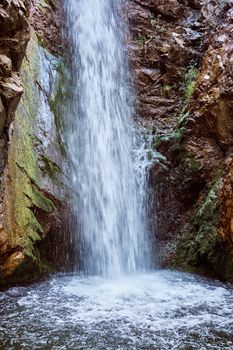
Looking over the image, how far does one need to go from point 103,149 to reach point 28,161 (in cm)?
236

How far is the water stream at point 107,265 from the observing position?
391 cm

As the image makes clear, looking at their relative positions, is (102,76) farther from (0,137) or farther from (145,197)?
(0,137)

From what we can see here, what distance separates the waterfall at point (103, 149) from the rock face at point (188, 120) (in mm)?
399

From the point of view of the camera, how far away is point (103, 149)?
28.0 feet

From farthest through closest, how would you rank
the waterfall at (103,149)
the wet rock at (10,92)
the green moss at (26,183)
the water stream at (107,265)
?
the waterfall at (103,149) → the green moss at (26,183) → the wet rock at (10,92) → the water stream at (107,265)

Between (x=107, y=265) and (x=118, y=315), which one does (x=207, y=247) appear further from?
(x=118, y=315)

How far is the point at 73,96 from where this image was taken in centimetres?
873

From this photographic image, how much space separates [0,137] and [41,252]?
225 centimetres

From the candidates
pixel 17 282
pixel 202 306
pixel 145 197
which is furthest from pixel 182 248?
pixel 17 282

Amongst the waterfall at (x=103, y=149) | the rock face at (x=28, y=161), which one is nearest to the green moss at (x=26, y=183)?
the rock face at (x=28, y=161)

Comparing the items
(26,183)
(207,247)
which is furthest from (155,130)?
(26,183)

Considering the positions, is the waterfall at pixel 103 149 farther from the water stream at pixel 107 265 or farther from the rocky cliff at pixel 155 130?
the rocky cliff at pixel 155 130

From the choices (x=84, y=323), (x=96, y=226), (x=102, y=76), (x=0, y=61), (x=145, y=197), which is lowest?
(x=84, y=323)

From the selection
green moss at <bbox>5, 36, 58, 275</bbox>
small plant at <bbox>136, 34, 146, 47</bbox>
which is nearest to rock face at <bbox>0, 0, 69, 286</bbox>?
green moss at <bbox>5, 36, 58, 275</bbox>
